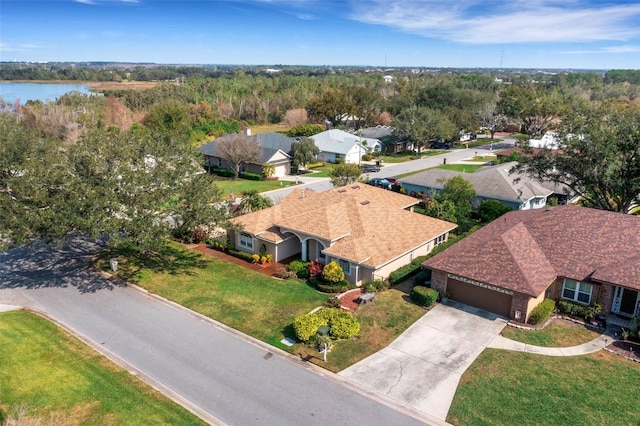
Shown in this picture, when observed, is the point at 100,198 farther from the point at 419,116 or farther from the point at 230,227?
the point at 419,116

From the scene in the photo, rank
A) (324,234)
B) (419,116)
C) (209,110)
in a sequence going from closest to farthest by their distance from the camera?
1. (324,234)
2. (419,116)
3. (209,110)

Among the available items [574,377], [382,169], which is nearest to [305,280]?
[574,377]

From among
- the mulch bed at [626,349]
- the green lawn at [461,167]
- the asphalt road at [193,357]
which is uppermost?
the green lawn at [461,167]

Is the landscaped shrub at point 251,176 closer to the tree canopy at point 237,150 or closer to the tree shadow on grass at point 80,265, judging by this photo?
the tree canopy at point 237,150

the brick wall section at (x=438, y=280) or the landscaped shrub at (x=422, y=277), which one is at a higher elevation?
the brick wall section at (x=438, y=280)

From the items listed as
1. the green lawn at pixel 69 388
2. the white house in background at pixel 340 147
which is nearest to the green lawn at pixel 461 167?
the white house in background at pixel 340 147

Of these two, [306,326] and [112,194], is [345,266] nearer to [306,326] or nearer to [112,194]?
[306,326]

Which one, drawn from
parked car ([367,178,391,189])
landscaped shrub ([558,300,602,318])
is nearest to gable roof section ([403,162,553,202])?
parked car ([367,178,391,189])
